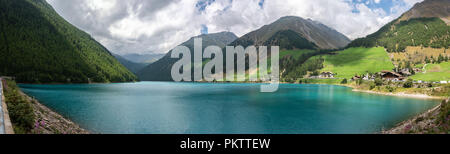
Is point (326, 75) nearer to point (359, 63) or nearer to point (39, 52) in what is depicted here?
point (359, 63)

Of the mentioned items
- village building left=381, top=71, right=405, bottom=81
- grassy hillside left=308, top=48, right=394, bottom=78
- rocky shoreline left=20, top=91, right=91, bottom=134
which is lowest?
rocky shoreline left=20, top=91, right=91, bottom=134

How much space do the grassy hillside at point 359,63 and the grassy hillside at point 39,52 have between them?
587 ft

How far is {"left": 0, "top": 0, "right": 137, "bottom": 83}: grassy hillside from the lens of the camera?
117m

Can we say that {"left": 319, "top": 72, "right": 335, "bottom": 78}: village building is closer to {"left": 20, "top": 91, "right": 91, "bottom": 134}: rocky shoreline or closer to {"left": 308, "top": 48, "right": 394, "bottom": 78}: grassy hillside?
{"left": 308, "top": 48, "right": 394, "bottom": 78}: grassy hillside

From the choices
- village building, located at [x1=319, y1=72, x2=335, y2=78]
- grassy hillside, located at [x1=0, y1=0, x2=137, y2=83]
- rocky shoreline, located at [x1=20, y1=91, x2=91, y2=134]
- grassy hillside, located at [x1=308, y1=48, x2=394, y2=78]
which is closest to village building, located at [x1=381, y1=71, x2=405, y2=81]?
grassy hillside, located at [x1=308, y1=48, x2=394, y2=78]

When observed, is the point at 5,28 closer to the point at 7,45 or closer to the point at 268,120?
the point at 7,45

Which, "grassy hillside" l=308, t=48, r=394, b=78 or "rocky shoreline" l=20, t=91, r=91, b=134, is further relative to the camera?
"grassy hillside" l=308, t=48, r=394, b=78

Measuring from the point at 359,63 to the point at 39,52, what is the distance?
226m

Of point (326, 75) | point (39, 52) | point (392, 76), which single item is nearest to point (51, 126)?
point (392, 76)

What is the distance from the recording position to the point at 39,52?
445 feet

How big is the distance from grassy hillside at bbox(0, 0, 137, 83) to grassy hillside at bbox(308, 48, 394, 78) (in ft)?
587
